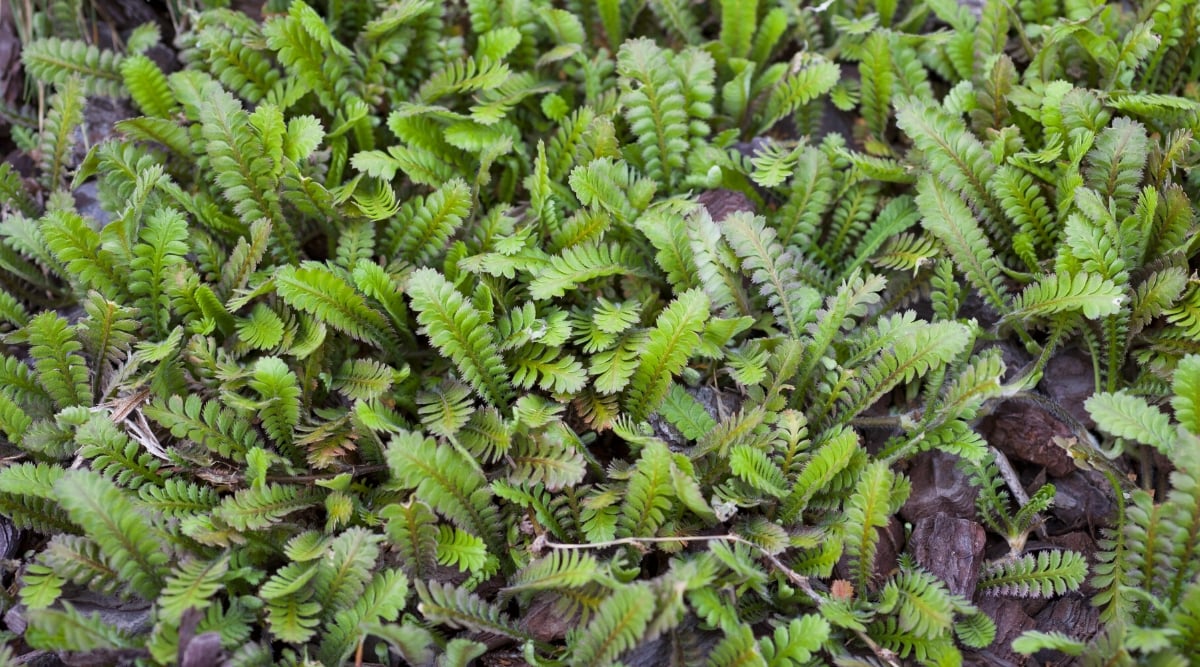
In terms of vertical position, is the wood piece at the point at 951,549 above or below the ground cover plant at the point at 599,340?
below

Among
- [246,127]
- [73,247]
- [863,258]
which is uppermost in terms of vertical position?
[246,127]

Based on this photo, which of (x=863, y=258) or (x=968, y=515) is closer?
(x=968, y=515)

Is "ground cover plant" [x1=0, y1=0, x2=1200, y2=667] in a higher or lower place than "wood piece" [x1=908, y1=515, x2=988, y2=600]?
higher

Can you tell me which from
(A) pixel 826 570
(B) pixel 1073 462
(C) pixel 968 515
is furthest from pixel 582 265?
(B) pixel 1073 462

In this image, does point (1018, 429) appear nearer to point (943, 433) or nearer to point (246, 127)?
point (943, 433)

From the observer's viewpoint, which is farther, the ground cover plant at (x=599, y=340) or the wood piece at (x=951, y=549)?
the wood piece at (x=951, y=549)

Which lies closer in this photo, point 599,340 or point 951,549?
point 951,549

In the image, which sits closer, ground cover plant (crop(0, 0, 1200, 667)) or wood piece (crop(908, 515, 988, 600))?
ground cover plant (crop(0, 0, 1200, 667))

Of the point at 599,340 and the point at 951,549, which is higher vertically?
the point at 599,340
